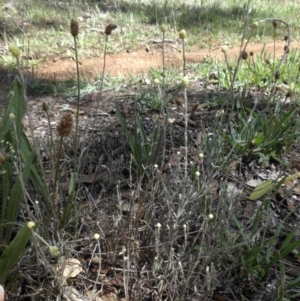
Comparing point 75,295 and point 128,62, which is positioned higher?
point 75,295

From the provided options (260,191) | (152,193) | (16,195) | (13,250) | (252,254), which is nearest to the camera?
(13,250)

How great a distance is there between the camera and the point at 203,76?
3.71 metres

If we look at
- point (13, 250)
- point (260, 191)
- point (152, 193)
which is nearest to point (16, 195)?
point (13, 250)

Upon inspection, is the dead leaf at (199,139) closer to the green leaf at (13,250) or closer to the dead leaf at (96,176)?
the dead leaf at (96,176)

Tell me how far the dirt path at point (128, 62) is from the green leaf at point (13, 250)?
2.67 metres

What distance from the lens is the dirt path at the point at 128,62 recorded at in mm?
4139

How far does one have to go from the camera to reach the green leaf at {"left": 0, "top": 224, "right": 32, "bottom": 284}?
4.14 ft

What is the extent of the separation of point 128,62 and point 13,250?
11.4ft

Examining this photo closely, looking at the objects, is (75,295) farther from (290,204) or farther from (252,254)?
(290,204)

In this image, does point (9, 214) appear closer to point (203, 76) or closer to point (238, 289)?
point (238, 289)

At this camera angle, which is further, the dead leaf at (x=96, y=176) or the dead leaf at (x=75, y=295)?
the dead leaf at (x=96, y=176)

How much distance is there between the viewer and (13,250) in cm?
130

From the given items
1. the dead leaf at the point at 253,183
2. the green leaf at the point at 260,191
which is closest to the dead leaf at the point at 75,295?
the green leaf at the point at 260,191

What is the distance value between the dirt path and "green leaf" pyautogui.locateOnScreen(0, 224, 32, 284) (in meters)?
2.67
